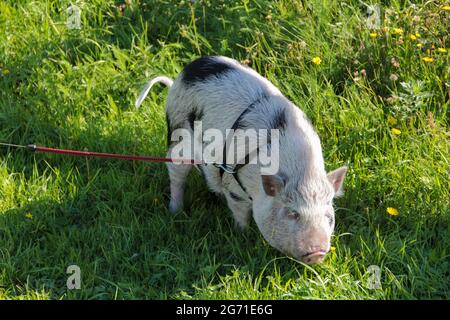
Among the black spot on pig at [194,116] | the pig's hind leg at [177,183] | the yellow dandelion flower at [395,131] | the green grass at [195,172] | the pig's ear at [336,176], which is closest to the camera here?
the pig's ear at [336,176]

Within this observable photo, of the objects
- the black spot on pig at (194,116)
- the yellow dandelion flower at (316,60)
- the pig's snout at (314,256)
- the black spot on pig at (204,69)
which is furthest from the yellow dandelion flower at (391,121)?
the pig's snout at (314,256)

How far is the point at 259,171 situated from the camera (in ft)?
13.5

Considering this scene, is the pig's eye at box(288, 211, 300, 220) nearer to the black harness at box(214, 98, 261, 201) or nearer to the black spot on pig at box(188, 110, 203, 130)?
the black harness at box(214, 98, 261, 201)

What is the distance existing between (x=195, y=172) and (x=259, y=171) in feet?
2.98

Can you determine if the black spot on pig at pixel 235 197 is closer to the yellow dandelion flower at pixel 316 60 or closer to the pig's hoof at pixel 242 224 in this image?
the pig's hoof at pixel 242 224

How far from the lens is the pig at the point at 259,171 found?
3.91 meters

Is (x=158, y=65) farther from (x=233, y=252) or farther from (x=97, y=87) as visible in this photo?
(x=233, y=252)

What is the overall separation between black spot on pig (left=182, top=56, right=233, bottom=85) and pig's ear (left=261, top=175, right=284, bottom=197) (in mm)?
857

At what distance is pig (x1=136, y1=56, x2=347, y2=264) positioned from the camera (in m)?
3.91

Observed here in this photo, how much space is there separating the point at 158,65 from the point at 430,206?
2191 millimetres

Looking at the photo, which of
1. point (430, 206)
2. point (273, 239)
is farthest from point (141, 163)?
point (430, 206)

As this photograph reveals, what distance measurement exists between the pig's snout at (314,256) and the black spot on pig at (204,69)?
1262 millimetres

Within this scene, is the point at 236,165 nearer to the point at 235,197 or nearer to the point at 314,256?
the point at 235,197

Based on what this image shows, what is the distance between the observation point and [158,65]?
554 cm
